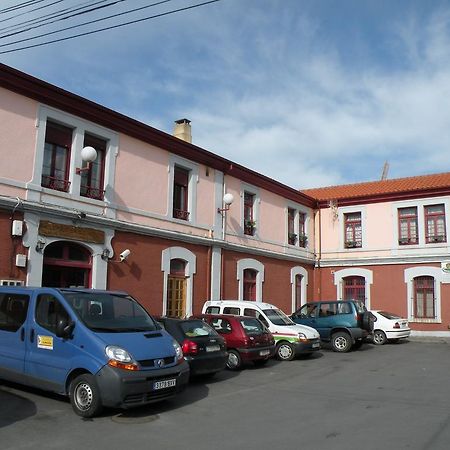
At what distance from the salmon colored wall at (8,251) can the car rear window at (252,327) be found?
5658 mm

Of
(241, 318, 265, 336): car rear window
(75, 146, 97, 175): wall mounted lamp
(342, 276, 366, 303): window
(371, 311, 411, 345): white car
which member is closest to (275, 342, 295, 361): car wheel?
(241, 318, 265, 336): car rear window

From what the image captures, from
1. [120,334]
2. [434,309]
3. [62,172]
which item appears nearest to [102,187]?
[62,172]

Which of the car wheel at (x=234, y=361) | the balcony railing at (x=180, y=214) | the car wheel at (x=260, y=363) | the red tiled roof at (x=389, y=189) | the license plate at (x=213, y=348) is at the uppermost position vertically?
the red tiled roof at (x=389, y=189)

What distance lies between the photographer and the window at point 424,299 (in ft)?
80.1

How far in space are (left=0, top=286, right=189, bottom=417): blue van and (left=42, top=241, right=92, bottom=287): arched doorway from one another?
14.6 ft

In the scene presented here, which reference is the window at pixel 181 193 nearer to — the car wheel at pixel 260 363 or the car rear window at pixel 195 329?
the car wheel at pixel 260 363

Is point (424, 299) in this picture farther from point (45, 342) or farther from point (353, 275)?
point (45, 342)

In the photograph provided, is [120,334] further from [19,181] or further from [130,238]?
[130,238]

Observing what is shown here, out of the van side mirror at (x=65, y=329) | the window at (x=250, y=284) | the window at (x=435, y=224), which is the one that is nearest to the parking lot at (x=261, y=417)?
the van side mirror at (x=65, y=329)

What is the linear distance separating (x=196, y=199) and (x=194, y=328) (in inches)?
331

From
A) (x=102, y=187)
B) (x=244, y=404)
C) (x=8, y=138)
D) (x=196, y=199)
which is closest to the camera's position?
(x=244, y=404)

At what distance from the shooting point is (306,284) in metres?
26.3

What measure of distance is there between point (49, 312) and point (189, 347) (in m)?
3.06

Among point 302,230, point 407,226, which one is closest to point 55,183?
point 302,230
